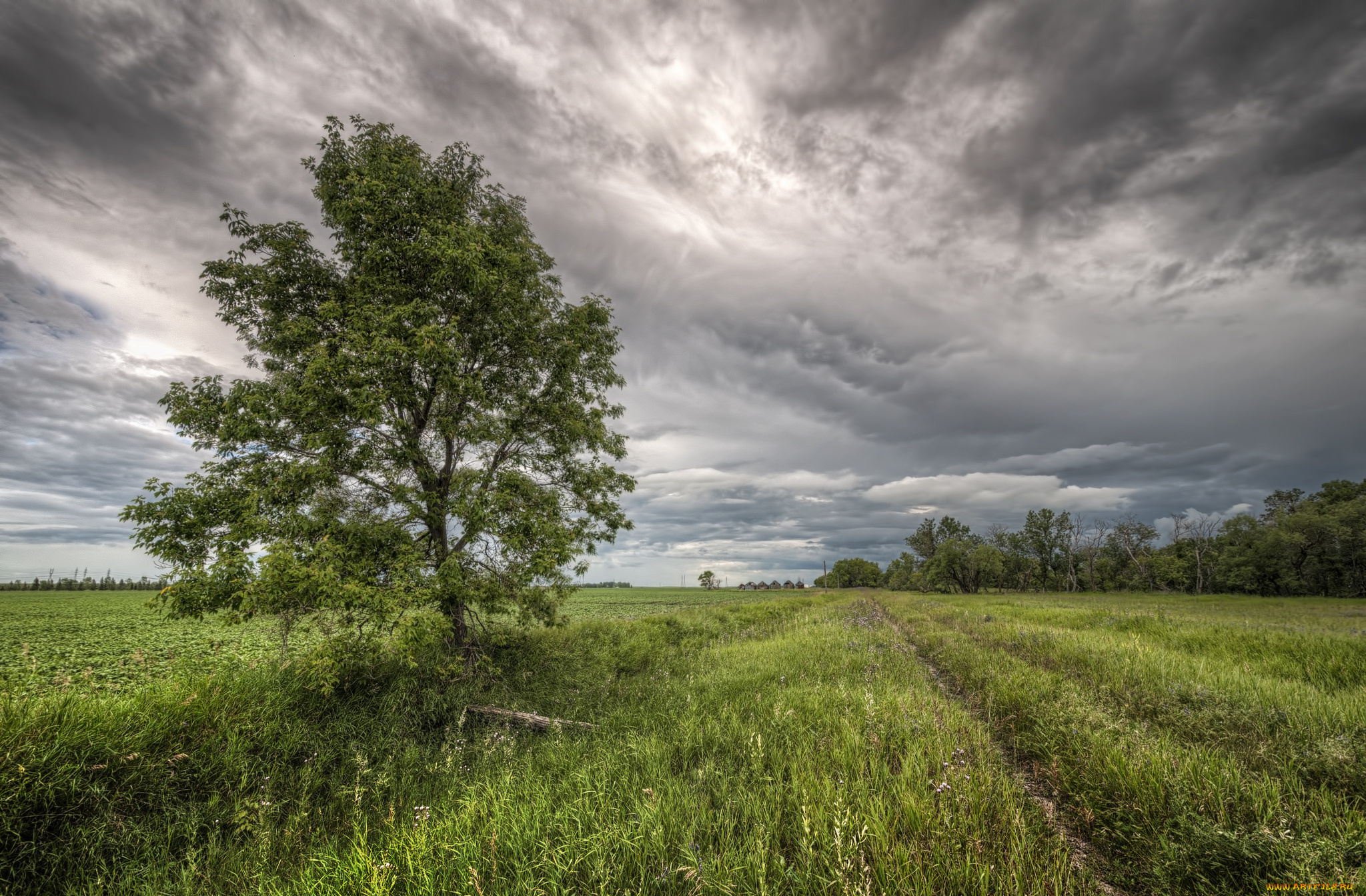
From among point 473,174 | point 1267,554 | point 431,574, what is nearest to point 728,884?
point 431,574

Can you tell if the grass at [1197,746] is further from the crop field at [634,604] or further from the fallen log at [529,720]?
the crop field at [634,604]

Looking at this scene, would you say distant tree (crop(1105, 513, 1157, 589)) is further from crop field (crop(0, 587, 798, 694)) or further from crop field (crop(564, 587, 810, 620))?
crop field (crop(0, 587, 798, 694))

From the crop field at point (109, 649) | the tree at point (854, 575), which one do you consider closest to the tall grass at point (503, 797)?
the crop field at point (109, 649)

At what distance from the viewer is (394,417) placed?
867 centimetres

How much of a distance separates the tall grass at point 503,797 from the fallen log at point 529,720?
291 mm

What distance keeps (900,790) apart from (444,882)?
399 cm

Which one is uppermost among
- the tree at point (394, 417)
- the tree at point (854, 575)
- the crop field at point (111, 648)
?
the tree at point (394, 417)

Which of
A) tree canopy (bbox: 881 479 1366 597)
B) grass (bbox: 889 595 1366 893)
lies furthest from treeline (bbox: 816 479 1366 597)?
grass (bbox: 889 595 1366 893)

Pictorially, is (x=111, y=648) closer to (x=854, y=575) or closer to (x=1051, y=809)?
(x=1051, y=809)

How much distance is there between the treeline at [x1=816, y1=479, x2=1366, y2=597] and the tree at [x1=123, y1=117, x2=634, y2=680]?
9222 centimetres

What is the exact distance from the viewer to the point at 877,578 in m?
153

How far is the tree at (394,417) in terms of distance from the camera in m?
7.59

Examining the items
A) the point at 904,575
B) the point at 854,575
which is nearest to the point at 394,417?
the point at 904,575

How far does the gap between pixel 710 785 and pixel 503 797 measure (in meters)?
2.15
